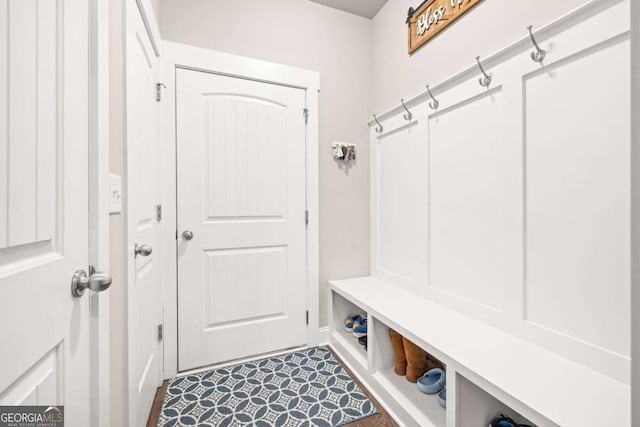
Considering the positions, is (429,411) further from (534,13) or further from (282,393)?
(534,13)

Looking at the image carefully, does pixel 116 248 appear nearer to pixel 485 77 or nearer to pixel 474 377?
pixel 474 377

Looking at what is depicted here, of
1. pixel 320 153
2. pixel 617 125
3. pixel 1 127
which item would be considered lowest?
pixel 1 127

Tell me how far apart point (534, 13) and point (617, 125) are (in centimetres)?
59

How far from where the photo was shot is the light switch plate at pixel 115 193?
94 centimetres

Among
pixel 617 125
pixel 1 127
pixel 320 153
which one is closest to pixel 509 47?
pixel 617 125

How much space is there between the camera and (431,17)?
5.68 feet

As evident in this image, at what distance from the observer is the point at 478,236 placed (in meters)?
1.45

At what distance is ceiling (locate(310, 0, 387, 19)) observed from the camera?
2.16 meters

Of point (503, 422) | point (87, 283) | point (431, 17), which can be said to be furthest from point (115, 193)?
point (431, 17)

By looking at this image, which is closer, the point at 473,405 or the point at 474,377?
the point at 474,377

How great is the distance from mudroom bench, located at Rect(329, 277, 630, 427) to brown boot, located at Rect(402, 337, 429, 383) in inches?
2.1

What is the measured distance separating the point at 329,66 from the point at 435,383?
2.16 metres

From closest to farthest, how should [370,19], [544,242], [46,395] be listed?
[46,395]
[544,242]
[370,19]

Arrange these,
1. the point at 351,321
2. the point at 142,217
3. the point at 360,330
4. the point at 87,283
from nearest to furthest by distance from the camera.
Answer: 1. the point at 87,283
2. the point at 142,217
3. the point at 360,330
4. the point at 351,321
